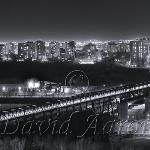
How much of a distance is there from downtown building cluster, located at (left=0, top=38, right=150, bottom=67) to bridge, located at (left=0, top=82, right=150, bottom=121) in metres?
24.4

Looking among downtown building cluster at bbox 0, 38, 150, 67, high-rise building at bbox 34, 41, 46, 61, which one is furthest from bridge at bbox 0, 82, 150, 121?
high-rise building at bbox 34, 41, 46, 61

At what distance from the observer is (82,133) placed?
1348cm

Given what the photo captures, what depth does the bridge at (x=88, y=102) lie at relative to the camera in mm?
16359

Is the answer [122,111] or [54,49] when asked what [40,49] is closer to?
[54,49]

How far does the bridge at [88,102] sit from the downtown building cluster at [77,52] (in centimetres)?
2440

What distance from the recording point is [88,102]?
18812mm

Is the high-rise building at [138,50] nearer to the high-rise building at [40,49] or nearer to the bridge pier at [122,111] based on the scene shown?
the high-rise building at [40,49]

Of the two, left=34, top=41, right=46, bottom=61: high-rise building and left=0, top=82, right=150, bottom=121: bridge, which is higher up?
left=34, top=41, right=46, bottom=61: high-rise building

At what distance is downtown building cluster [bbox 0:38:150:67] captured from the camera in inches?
1948

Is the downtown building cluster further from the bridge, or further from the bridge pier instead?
the bridge pier

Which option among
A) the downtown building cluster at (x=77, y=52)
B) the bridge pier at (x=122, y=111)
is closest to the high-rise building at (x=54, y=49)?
the downtown building cluster at (x=77, y=52)

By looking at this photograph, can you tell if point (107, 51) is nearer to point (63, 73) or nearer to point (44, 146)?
point (63, 73)

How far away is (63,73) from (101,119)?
21.3m

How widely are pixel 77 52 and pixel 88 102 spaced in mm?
37177
